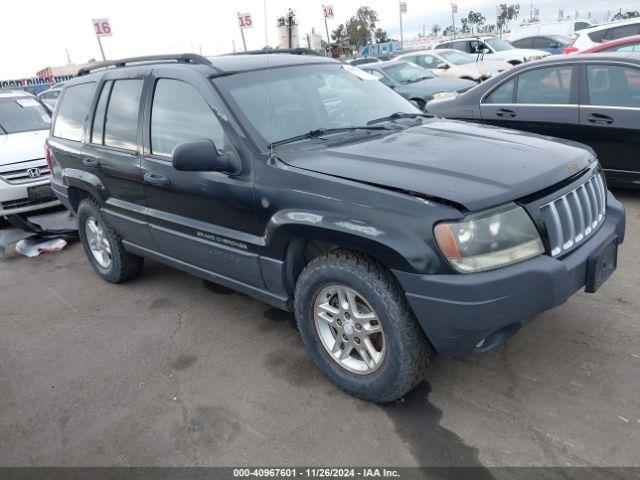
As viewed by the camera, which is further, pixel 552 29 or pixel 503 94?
pixel 552 29

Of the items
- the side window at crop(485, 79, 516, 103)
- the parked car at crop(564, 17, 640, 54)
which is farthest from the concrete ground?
the parked car at crop(564, 17, 640, 54)

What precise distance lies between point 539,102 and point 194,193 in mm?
4293

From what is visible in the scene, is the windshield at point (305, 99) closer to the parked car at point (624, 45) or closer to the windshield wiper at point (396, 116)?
the windshield wiper at point (396, 116)

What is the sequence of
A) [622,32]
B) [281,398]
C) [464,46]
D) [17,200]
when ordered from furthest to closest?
[464,46]
[622,32]
[17,200]
[281,398]

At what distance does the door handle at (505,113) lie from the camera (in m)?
6.14

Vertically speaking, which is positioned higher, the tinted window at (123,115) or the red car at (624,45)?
the tinted window at (123,115)

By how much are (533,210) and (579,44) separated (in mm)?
11440

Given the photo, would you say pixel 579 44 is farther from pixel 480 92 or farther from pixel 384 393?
pixel 384 393

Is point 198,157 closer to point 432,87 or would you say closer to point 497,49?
point 432,87

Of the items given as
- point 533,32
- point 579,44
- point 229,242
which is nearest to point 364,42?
point 533,32

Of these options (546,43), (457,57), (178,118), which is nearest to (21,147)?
(178,118)

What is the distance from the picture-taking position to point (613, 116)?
17.5 feet

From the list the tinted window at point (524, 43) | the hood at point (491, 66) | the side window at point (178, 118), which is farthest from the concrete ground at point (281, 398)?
the tinted window at point (524, 43)

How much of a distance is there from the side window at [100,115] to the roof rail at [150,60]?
0.73ft
